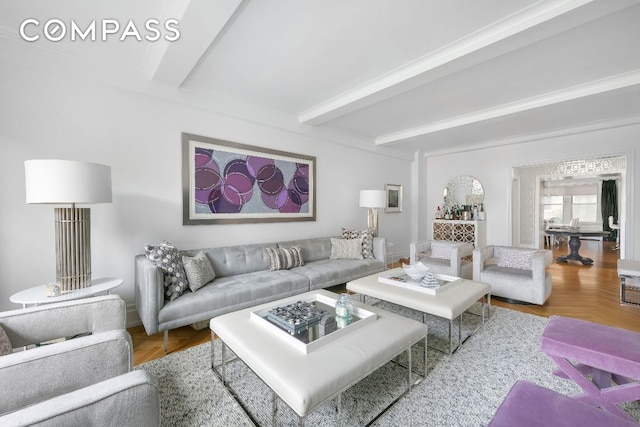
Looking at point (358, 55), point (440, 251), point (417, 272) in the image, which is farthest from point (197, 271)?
point (440, 251)

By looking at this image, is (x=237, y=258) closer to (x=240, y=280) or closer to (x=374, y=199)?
(x=240, y=280)

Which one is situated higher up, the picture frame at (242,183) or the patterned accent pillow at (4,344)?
the picture frame at (242,183)

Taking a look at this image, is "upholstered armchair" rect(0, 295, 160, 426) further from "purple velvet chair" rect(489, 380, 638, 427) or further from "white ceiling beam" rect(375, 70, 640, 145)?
"white ceiling beam" rect(375, 70, 640, 145)

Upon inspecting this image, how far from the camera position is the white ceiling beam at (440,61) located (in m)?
1.94

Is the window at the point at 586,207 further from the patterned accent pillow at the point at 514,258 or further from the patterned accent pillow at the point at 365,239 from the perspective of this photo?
the patterned accent pillow at the point at 365,239

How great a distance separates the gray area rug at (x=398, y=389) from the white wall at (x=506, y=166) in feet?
12.7

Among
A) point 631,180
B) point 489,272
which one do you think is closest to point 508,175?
point 631,180

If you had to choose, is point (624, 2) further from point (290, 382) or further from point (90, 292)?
point (90, 292)

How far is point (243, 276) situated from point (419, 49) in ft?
9.55

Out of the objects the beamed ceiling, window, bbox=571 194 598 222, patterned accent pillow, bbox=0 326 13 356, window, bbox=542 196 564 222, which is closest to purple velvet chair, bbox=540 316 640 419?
the beamed ceiling

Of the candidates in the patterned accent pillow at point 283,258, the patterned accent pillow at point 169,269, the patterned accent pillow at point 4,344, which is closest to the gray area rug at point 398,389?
the patterned accent pillow at point 169,269

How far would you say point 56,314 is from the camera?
1.56 m

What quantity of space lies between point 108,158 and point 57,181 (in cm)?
91

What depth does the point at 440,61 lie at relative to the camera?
99.3 inches
